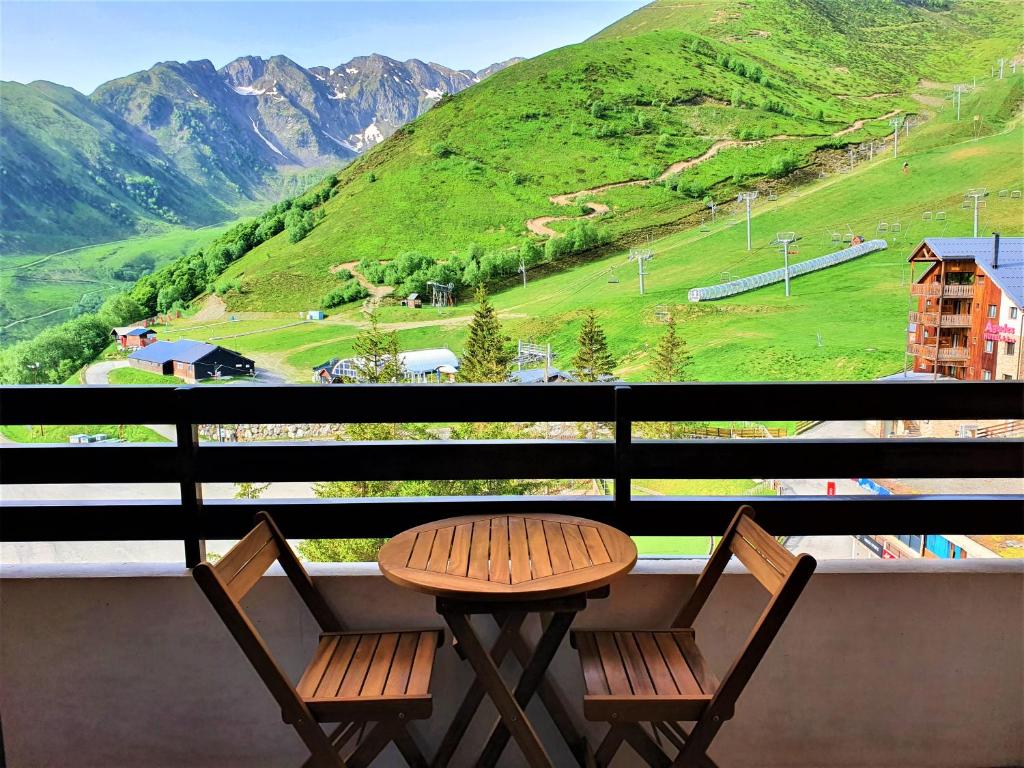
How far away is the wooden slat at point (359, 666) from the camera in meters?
1.45

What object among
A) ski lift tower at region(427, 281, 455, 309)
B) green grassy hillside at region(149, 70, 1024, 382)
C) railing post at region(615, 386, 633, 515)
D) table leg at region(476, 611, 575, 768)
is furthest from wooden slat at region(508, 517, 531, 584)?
ski lift tower at region(427, 281, 455, 309)

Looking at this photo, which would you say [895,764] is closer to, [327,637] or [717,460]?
[717,460]

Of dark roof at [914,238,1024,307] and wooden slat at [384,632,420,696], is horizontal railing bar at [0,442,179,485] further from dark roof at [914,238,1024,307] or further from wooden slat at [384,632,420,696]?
dark roof at [914,238,1024,307]

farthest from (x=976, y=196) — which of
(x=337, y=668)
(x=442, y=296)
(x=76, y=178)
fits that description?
(x=76, y=178)

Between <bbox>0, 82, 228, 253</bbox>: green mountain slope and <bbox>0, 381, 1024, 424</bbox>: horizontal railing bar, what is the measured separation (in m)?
24.7

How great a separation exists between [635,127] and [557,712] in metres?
25.0

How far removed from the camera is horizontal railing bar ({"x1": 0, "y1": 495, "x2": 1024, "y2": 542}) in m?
1.81

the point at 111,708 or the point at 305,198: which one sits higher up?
the point at 305,198

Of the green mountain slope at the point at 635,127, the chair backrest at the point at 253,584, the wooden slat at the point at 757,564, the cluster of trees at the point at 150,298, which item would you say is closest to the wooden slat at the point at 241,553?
the chair backrest at the point at 253,584

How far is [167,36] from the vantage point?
2608 cm

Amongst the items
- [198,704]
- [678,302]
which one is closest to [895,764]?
[198,704]

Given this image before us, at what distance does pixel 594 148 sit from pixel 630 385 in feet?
78.9

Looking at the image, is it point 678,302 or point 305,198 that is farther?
point 305,198

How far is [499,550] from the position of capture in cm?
157
